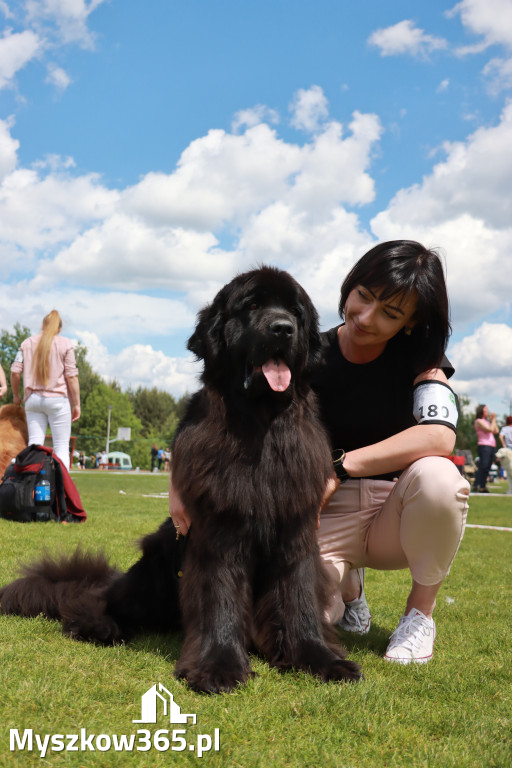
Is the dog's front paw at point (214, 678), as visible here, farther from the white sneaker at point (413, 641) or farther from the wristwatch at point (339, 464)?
the wristwatch at point (339, 464)

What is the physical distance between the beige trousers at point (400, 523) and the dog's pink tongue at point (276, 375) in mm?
751

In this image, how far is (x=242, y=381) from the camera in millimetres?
2346

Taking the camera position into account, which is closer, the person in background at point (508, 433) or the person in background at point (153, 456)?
the person in background at point (508, 433)

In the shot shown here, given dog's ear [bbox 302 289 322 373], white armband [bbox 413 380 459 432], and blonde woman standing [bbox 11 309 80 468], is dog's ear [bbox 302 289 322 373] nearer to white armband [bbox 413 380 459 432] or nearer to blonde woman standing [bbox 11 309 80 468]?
white armband [bbox 413 380 459 432]

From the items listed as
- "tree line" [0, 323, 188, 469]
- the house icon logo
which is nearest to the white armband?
the house icon logo

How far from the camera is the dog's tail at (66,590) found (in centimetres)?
265

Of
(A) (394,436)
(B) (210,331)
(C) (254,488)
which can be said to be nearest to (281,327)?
(B) (210,331)

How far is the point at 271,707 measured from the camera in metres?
1.88

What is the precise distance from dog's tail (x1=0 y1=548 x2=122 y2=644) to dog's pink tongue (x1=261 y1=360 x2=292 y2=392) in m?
1.20

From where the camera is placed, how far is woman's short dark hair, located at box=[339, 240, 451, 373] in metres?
2.60

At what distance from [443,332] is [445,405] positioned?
0.32 meters

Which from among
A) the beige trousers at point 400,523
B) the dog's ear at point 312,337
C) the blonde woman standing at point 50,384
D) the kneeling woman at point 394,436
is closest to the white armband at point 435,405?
the kneeling woman at point 394,436

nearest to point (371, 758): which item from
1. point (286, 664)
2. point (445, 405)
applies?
point (286, 664)

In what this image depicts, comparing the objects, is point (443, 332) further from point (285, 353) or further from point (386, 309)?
point (285, 353)
